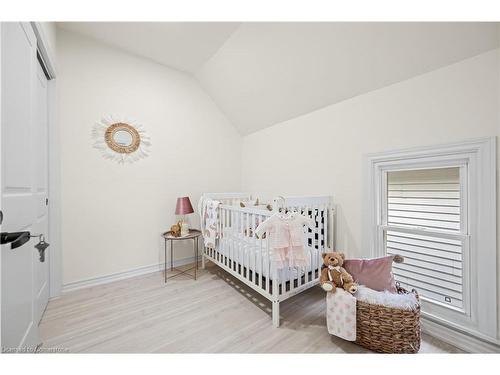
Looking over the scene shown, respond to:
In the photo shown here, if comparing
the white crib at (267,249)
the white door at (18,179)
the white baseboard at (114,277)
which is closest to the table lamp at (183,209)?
the white crib at (267,249)

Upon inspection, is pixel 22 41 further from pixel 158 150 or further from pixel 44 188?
pixel 158 150

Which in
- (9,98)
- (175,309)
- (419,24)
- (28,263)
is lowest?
(175,309)

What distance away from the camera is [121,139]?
227cm

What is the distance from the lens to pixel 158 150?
2525 millimetres

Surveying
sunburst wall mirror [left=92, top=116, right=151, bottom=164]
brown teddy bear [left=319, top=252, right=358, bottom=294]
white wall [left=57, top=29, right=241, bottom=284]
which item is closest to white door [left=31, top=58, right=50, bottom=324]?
white wall [left=57, top=29, right=241, bottom=284]

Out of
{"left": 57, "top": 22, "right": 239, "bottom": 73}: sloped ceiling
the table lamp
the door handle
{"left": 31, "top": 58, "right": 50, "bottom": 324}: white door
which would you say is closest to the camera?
the door handle

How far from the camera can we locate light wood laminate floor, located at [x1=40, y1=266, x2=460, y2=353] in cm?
133

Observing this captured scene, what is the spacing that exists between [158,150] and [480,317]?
315 cm

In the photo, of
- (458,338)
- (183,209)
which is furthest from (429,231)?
(183,209)

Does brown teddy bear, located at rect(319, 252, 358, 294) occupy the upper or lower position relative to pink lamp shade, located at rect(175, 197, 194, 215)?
lower

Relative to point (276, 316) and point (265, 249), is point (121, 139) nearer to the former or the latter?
point (265, 249)

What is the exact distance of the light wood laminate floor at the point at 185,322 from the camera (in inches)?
52.4

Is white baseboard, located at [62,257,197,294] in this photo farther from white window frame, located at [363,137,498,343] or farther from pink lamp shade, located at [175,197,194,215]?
white window frame, located at [363,137,498,343]
